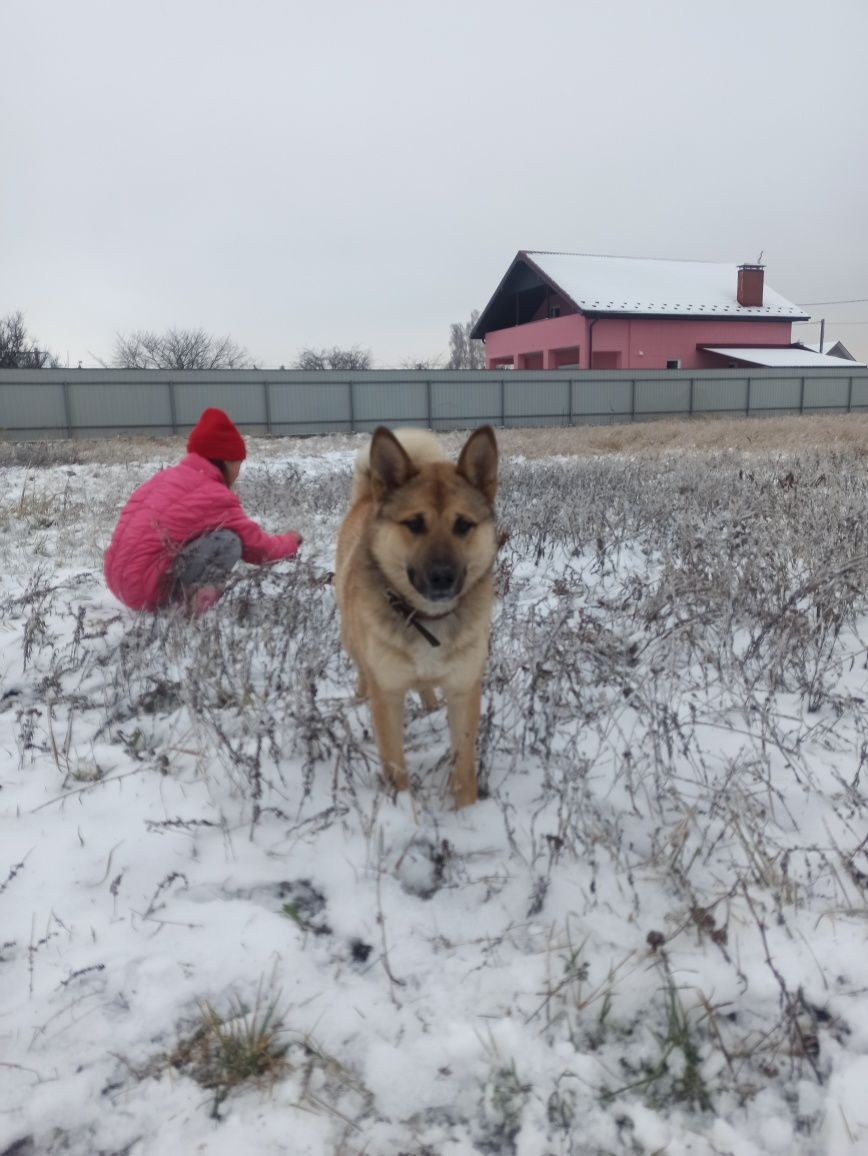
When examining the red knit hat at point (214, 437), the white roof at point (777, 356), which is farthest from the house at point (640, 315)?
the red knit hat at point (214, 437)

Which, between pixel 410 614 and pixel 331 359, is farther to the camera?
pixel 331 359

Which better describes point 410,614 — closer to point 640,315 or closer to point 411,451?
point 411,451

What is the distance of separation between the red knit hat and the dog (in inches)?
87.3

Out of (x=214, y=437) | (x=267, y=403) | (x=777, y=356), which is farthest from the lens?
(x=777, y=356)

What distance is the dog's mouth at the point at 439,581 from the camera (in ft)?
7.54

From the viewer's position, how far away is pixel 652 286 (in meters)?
34.4

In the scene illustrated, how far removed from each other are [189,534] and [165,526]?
16cm

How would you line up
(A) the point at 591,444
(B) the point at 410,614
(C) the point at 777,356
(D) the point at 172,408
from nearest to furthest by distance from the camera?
(B) the point at 410,614, (A) the point at 591,444, (D) the point at 172,408, (C) the point at 777,356

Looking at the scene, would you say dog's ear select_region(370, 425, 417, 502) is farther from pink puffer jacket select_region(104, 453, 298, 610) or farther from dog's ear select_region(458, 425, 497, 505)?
pink puffer jacket select_region(104, 453, 298, 610)

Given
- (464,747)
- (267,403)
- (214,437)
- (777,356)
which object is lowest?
(464,747)

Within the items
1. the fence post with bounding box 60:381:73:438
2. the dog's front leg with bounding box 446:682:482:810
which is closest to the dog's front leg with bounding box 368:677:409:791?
the dog's front leg with bounding box 446:682:482:810

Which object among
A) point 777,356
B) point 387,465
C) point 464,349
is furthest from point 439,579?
point 464,349

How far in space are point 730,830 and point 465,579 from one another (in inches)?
45.4

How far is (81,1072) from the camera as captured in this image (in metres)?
1.47
